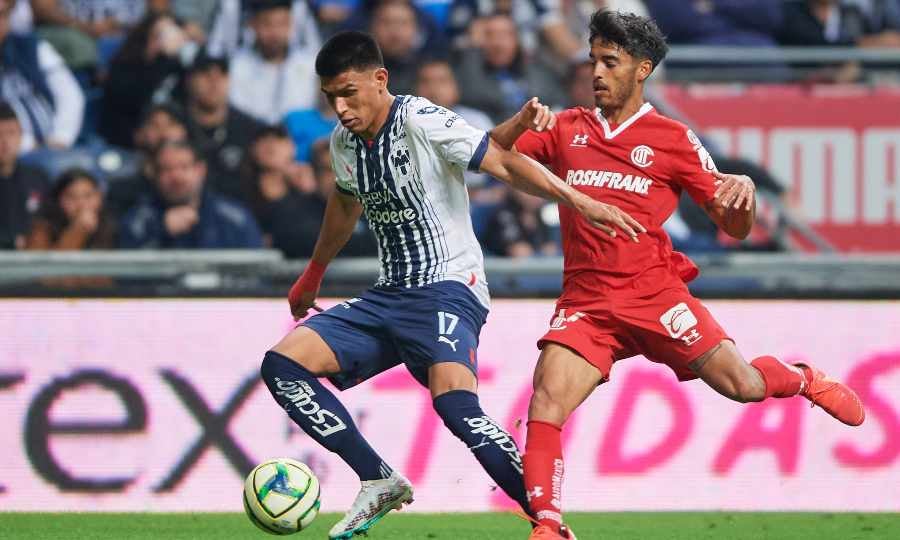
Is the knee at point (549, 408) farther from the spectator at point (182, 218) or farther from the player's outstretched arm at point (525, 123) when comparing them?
the spectator at point (182, 218)

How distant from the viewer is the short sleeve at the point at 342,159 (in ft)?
19.8

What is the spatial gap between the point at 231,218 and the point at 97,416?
204 cm

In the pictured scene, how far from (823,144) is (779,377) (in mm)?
4708

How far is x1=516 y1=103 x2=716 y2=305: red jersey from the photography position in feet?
19.8

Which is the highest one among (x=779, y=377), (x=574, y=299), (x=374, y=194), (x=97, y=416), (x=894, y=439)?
(x=374, y=194)

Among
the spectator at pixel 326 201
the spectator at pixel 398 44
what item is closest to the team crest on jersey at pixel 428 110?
the spectator at pixel 326 201

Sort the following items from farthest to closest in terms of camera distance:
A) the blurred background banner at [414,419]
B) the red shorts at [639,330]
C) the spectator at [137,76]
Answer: the spectator at [137,76] → the blurred background banner at [414,419] → the red shorts at [639,330]

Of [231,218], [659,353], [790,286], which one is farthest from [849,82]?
[659,353]

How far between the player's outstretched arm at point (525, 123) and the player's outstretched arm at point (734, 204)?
797 millimetres

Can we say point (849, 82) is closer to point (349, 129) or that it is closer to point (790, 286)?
point (790, 286)

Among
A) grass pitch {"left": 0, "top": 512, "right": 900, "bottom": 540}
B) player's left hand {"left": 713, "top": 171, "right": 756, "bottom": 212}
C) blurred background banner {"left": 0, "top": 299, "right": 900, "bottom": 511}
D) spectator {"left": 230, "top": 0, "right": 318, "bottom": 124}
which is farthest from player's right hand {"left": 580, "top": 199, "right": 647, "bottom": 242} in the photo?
A: spectator {"left": 230, "top": 0, "right": 318, "bottom": 124}

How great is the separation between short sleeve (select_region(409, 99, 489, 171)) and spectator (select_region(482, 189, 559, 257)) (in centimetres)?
409

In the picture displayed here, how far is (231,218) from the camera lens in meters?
9.89

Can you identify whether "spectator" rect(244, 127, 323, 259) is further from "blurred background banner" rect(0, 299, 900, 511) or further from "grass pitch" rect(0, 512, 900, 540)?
"grass pitch" rect(0, 512, 900, 540)
